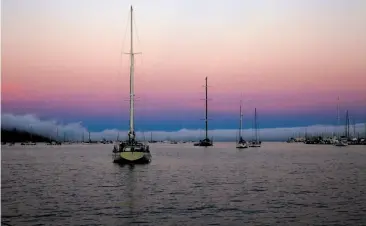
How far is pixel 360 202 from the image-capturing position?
109 ft

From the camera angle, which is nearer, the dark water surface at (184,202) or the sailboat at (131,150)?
the dark water surface at (184,202)

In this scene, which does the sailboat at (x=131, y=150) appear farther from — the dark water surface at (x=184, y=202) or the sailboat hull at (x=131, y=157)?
the dark water surface at (x=184, y=202)

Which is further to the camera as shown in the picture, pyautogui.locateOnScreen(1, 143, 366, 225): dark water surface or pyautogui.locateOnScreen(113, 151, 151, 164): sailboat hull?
pyautogui.locateOnScreen(113, 151, 151, 164): sailboat hull

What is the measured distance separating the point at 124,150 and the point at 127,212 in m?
36.1

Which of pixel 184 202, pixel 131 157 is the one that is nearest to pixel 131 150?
pixel 131 157

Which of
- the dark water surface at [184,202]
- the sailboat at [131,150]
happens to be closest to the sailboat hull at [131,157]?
→ the sailboat at [131,150]

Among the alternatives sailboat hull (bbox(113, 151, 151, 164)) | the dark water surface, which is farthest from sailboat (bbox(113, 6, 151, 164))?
the dark water surface

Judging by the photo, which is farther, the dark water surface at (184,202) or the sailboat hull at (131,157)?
the sailboat hull at (131,157)

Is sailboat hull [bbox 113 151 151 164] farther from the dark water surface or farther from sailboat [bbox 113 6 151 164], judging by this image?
the dark water surface

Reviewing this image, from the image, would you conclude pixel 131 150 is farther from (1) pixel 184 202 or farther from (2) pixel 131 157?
(1) pixel 184 202

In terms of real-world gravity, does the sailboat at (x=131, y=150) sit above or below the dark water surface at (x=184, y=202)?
above

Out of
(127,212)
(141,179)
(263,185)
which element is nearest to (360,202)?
(263,185)

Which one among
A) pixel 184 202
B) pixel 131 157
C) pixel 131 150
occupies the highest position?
pixel 131 150

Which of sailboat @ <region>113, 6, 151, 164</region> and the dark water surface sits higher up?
sailboat @ <region>113, 6, 151, 164</region>
